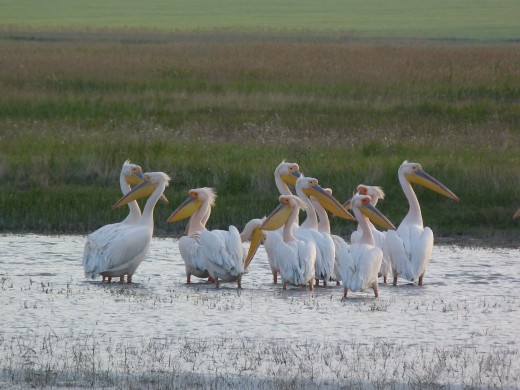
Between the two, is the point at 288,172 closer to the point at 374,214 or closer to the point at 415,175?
the point at 415,175

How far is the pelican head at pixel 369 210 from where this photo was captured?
29.2 ft

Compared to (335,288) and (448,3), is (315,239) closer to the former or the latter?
(335,288)

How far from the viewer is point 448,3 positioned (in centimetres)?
7531

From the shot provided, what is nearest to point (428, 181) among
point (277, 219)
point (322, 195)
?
point (322, 195)

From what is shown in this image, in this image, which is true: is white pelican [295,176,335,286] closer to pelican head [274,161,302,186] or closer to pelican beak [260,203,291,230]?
pelican beak [260,203,291,230]

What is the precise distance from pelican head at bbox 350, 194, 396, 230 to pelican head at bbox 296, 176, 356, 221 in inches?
15.1

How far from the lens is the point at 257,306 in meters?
8.01

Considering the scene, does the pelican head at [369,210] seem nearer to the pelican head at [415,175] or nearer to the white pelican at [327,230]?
the white pelican at [327,230]

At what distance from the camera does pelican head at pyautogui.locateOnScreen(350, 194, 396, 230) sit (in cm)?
891

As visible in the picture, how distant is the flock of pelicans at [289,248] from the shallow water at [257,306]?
0.46 ft

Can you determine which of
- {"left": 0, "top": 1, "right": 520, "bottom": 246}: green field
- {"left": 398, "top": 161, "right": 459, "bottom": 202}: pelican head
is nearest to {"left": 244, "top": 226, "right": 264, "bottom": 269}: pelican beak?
{"left": 398, "top": 161, "right": 459, "bottom": 202}: pelican head

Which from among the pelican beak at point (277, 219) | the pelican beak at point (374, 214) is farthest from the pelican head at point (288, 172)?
the pelican beak at point (374, 214)

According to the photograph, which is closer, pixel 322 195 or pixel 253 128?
pixel 322 195

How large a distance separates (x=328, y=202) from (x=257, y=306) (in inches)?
69.0
